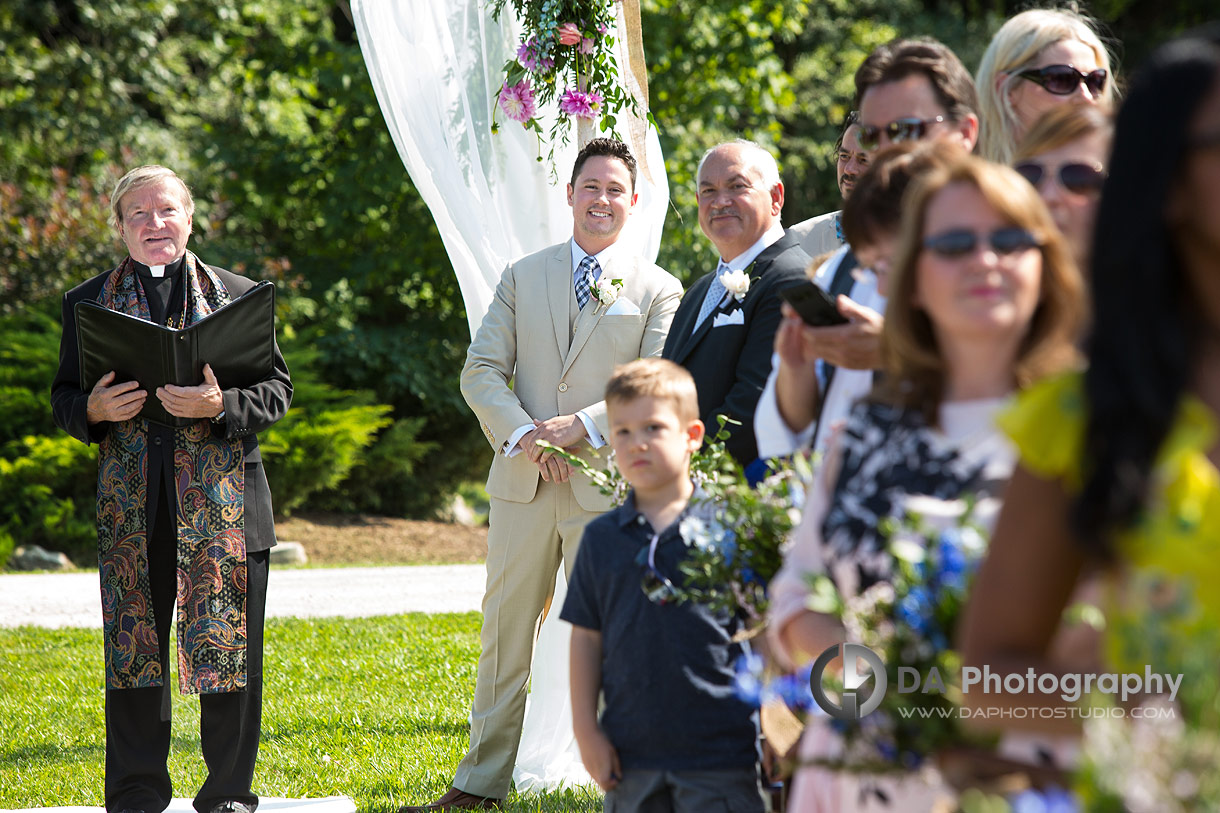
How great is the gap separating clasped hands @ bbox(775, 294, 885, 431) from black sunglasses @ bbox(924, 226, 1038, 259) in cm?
27

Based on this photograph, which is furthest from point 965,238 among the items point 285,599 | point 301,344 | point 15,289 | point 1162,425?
point 15,289

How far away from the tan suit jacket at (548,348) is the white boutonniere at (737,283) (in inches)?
38.2

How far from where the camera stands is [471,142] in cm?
523

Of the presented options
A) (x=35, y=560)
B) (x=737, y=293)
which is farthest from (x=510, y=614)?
(x=35, y=560)

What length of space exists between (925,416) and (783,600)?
1.19 feet

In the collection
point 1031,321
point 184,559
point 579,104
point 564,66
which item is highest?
point 564,66

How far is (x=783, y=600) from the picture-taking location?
1.93 metres

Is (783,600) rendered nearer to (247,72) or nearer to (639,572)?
(639,572)

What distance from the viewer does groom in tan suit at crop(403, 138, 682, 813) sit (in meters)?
4.59

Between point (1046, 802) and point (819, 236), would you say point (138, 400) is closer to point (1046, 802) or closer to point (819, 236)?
point (819, 236)

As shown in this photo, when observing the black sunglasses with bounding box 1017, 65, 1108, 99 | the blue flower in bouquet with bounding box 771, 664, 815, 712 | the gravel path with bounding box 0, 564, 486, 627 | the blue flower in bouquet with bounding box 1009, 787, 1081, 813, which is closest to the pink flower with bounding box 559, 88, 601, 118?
the black sunglasses with bounding box 1017, 65, 1108, 99

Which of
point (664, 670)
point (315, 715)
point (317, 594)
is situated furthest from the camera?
point (317, 594)

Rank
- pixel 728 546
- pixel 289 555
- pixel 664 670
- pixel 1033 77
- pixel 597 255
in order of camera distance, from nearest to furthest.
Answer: pixel 728 546
pixel 664 670
pixel 1033 77
pixel 597 255
pixel 289 555

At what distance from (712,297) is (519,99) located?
1.87 meters
